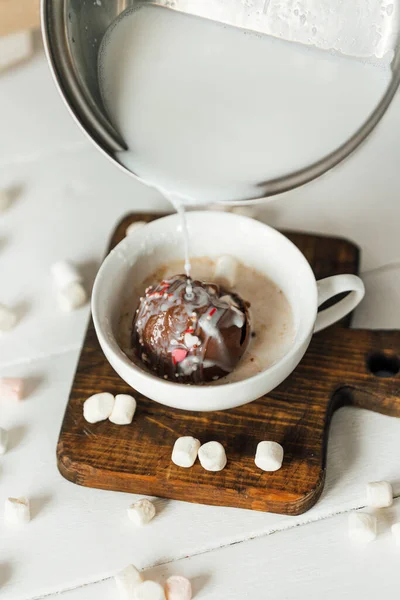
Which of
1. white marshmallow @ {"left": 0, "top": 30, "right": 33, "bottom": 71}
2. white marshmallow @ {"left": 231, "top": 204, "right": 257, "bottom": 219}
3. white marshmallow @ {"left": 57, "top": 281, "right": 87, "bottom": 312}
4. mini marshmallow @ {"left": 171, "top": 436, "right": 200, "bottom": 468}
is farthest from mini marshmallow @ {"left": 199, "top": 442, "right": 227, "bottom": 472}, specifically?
white marshmallow @ {"left": 0, "top": 30, "right": 33, "bottom": 71}

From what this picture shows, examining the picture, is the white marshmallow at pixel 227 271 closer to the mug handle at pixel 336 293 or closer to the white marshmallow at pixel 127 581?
the mug handle at pixel 336 293

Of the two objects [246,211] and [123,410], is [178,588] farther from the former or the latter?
[246,211]

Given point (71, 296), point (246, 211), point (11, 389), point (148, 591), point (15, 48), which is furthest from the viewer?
point (15, 48)

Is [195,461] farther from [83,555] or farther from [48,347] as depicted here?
[48,347]

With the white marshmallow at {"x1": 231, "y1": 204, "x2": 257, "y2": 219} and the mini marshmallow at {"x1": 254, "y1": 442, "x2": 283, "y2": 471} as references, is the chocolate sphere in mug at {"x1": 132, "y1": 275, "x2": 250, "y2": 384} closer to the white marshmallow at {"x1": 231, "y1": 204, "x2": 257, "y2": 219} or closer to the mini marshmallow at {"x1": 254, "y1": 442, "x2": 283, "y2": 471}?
the mini marshmallow at {"x1": 254, "y1": 442, "x2": 283, "y2": 471}

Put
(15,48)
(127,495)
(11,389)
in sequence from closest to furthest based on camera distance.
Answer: (127,495)
(11,389)
(15,48)

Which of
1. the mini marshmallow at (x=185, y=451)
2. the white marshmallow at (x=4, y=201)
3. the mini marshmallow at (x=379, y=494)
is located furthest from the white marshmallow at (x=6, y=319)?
the mini marshmallow at (x=379, y=494)

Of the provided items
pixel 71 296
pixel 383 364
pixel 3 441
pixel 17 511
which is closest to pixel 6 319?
pixel 71 296
